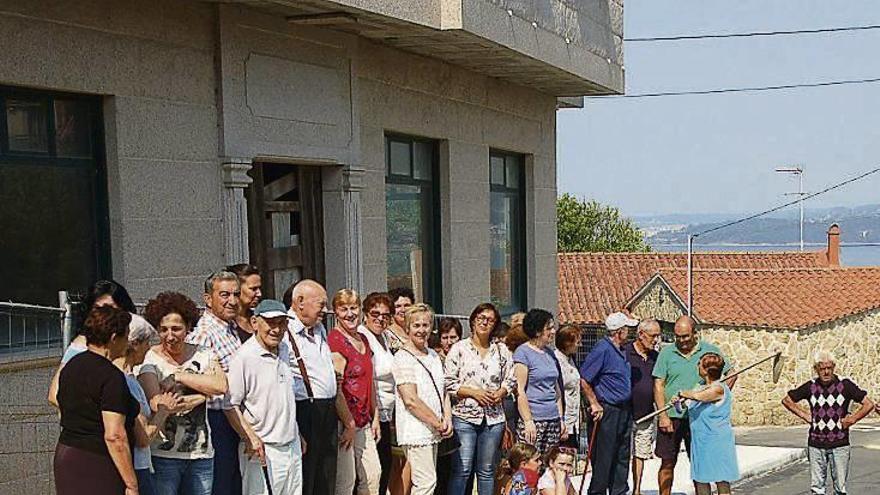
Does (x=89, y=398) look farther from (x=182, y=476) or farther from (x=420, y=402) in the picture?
(x=420, y=402)

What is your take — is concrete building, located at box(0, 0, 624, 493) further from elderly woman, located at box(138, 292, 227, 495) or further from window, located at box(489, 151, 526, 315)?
elderly woman, located at box(138, 292, 227, 495)

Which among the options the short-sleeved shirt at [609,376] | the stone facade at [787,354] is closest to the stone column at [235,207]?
the short-sleeved shirt at [609,376]

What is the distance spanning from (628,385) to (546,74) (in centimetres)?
483

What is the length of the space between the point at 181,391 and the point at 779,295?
27.7 metres

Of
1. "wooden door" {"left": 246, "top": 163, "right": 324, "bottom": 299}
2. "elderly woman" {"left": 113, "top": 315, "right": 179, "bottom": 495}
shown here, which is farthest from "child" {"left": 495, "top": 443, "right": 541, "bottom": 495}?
"elderly woman" {"left": 113, "top": 315, "right": 179, "bottom": 495}

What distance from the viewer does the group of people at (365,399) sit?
5.83m

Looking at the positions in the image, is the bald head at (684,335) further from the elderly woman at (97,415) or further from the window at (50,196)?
the elderly woman at (97,415)

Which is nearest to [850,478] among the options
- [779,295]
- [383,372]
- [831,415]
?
[831,415]

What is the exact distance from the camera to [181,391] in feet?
20.8

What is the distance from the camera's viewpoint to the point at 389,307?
27.1 ft

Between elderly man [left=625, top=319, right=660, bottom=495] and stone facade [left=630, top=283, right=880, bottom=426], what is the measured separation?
19.2 m

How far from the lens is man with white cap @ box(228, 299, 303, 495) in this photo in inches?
265

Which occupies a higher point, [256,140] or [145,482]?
[256,140]

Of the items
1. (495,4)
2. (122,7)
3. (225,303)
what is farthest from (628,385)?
(122,7)
